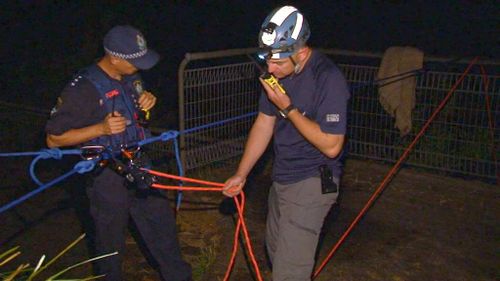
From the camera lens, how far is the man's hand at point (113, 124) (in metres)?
3.47

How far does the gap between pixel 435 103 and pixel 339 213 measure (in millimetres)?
1852

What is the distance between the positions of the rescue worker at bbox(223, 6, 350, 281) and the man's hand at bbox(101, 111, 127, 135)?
3.07 ft

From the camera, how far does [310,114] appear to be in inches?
132

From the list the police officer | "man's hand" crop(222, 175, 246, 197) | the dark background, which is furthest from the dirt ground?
the dark background

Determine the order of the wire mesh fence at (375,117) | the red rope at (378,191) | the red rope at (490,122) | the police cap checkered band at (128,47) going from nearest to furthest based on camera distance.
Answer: the police cap checkered band at (128,47)
the red rope at (378,191)
the red rope at (490,122)
the wire mesh fence at (375,117)

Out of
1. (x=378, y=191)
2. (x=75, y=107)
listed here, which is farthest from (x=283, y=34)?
(x=378, y=191)

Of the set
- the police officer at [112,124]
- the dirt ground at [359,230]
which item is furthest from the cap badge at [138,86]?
the dirt ground at [359,230]

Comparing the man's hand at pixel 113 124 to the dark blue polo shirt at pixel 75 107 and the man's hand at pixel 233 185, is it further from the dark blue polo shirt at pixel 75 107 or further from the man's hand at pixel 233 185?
the man's hand at pixel 233 185

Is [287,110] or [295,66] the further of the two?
[295,66]

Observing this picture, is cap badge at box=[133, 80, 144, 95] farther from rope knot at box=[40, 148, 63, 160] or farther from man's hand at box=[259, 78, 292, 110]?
man's hand at box=[259, 78, 292, 110]

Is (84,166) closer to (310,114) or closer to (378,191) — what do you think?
(310,114)

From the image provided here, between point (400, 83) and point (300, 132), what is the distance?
146 inches

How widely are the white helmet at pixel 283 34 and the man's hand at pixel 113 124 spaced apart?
99cm

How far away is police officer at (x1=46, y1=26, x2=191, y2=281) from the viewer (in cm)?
356
